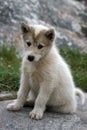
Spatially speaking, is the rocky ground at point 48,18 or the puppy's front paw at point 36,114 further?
the rocky ground at point 48,18

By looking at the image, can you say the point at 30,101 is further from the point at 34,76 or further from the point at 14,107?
the point at 34,76

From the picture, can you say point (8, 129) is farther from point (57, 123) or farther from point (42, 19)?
point (42, 19)

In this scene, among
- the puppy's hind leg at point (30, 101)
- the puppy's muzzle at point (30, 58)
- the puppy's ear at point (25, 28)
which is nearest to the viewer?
the puppy's muzzle at point (30, 58)

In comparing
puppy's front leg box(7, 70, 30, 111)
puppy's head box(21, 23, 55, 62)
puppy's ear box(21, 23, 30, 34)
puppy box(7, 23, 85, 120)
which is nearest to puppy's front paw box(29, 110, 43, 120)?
puppy box(7, 23, 85, 120)

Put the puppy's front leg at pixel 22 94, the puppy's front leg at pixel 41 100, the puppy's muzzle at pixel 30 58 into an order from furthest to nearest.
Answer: the puppy's front leg at pixel 22 94, the puppy's front leg at pixel 41 100, the puppy's muzzle at pixel 30 58

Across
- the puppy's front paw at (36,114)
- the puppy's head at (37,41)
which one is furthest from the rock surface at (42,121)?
the puppy's head at (37,41)

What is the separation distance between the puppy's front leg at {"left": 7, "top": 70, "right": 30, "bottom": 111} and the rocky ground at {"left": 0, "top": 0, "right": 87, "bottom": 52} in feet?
16.2

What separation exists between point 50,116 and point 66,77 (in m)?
0.68

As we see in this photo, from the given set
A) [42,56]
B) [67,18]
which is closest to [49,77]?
[42,56]

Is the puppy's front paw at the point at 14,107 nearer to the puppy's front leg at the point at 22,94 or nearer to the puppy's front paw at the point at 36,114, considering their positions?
the puppy's front leg at the point at 22,94

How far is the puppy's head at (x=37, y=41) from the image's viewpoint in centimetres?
648

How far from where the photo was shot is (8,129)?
6.77m

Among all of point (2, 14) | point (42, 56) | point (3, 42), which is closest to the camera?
point (42, 56)

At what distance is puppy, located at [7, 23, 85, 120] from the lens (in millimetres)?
6527
